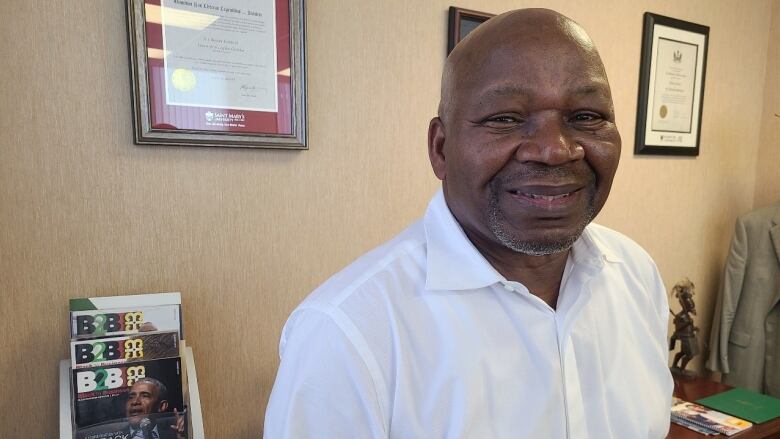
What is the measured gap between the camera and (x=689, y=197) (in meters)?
2.40

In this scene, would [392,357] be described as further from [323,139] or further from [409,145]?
[409,145]


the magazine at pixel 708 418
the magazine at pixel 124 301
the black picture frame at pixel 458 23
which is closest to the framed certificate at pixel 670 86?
the black picture frame at pixel 458 23

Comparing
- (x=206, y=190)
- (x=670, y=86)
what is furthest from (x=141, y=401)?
(x=670, y=86)

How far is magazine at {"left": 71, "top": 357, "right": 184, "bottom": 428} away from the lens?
1068 mm

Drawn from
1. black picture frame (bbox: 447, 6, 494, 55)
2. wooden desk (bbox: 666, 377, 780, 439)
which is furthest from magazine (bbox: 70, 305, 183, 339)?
wooden desk (bbox: 666, 377, 780, 439)

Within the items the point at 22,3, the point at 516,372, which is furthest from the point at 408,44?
the point at 516,372

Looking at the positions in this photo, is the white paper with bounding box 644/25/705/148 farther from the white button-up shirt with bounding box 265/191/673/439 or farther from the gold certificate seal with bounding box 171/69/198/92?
the gold certificate seal with bounding box 171/69/198/92

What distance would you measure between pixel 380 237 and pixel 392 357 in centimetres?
86

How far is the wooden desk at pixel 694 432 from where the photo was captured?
63.8 inches

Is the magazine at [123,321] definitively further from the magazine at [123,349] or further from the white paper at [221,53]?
the white paper at [221,53]

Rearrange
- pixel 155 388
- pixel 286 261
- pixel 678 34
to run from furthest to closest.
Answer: pixel 678 34, pixel 286 261, pixel 155 388

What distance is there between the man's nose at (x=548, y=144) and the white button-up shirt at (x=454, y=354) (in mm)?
193

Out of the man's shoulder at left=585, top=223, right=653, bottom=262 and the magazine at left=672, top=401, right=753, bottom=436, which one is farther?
the magazine at left=672, top=401, right=753, bottom=436

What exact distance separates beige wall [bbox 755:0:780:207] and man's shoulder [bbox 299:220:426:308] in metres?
2.36
